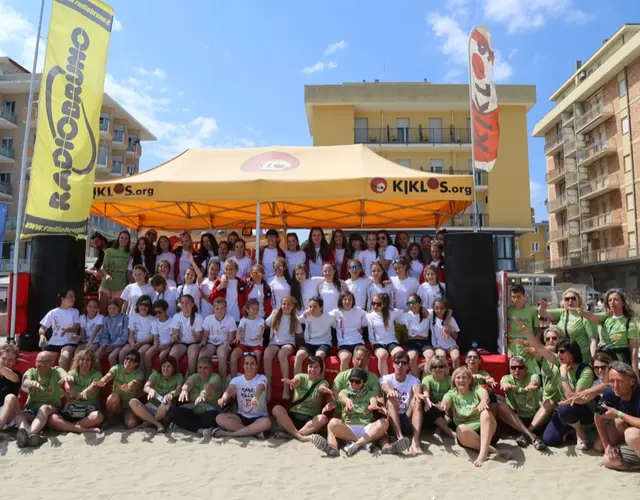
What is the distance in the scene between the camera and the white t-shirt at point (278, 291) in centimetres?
640

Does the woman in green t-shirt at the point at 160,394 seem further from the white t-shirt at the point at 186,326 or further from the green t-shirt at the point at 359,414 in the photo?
the green t-shirt at the point at 359,414

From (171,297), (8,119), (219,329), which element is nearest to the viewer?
(219,329)

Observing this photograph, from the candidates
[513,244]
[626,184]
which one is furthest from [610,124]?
[513,244]

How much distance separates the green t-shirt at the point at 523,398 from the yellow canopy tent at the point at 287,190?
2658 millimetres

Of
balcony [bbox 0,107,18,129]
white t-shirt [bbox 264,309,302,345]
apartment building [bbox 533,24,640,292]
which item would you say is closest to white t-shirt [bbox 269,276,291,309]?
white t-shirt [bbox 264,309,302,345]

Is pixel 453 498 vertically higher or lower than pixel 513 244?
lower

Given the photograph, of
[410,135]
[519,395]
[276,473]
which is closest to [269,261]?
[276,473]

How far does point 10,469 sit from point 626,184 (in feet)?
121

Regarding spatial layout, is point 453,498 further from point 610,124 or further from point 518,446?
point 610,124

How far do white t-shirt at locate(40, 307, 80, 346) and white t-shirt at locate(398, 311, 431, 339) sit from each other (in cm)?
406

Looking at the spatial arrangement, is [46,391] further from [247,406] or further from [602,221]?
[602,221]

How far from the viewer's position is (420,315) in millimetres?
5918

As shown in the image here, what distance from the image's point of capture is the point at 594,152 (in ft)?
118

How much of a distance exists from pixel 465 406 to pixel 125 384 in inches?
141
